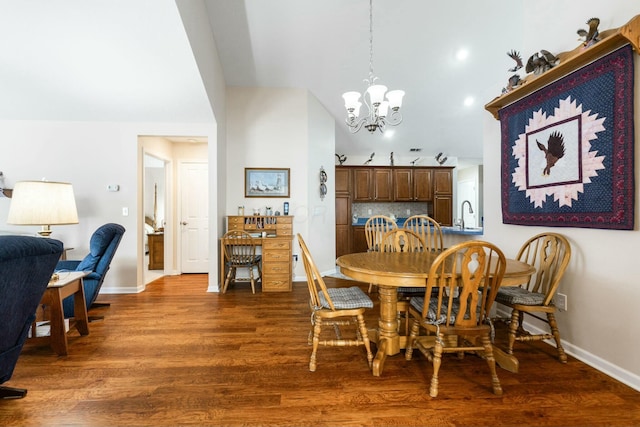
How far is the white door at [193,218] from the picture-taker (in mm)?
5043

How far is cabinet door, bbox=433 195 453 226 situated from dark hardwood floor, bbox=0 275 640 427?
13.8ft

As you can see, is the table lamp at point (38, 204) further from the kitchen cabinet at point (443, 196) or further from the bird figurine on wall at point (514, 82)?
the kitchen cabinet at point (443, 196)

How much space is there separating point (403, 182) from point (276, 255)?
351 cm

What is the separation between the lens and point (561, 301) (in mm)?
2205

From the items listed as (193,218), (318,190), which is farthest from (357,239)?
(193,218)

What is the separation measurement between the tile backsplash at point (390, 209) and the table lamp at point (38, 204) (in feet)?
16.1

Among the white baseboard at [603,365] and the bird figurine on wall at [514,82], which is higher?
the bird figurine on wall at [514,82]

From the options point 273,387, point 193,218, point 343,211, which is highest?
point 343,211

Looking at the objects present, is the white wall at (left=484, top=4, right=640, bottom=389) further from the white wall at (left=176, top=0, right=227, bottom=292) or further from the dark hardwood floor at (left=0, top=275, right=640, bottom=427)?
the white wall at (left=176, top=0, right=227, bottom=292)

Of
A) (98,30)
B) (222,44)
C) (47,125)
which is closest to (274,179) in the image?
(222,44)

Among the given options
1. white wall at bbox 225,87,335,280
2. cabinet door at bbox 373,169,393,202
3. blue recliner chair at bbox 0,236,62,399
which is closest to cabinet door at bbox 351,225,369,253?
cabinet door at bbox 373,169,393,202

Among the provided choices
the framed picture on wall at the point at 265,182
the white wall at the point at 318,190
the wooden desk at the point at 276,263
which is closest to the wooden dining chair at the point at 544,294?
the wooden desk at the point at 276,263

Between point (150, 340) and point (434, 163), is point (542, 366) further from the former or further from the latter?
point (434, 163)

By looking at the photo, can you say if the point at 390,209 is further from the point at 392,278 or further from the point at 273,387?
the point at 273,387
